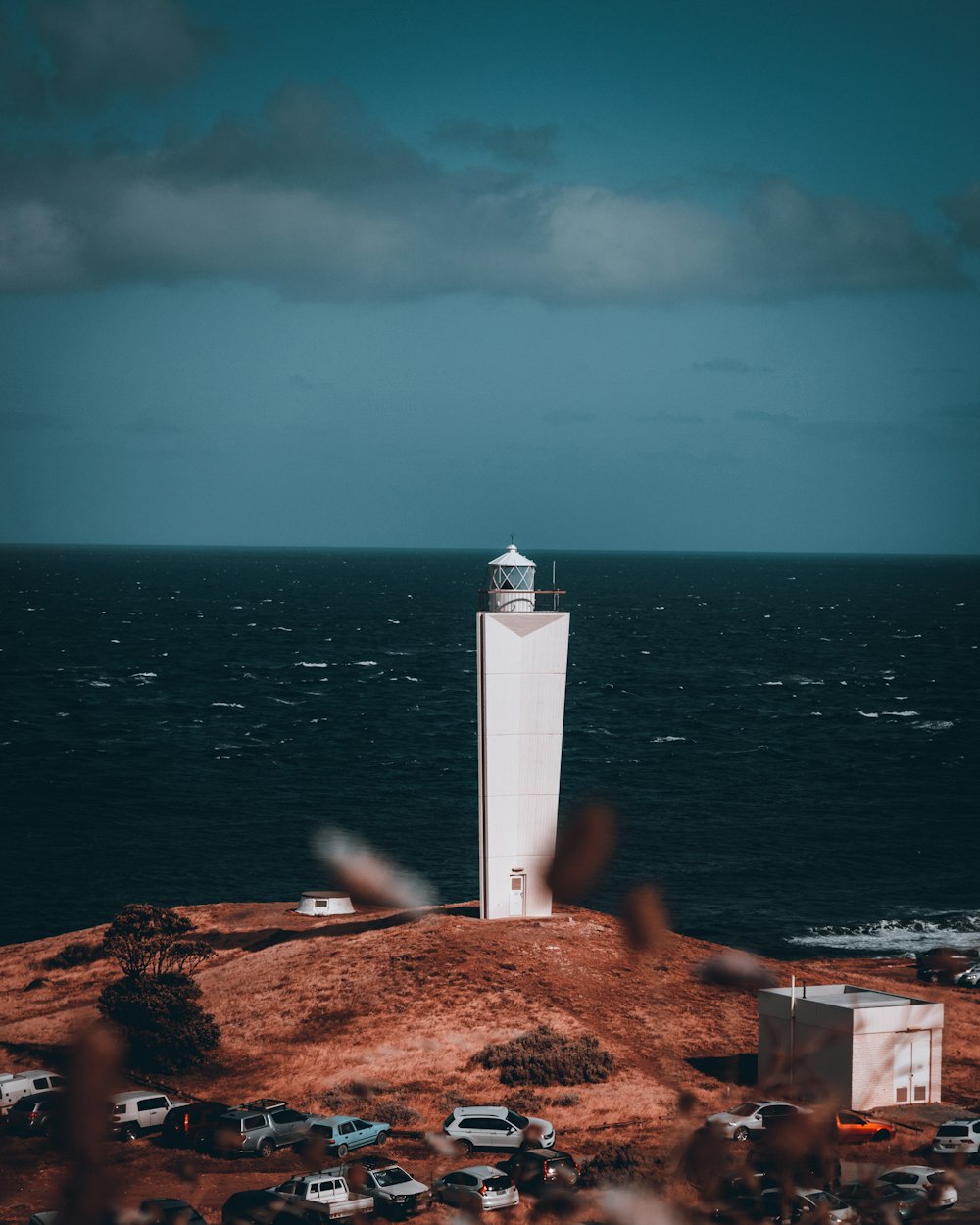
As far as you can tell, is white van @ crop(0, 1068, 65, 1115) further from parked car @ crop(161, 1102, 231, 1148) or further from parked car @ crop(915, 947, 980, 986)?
parked car @ crop(915, 947, 980, 986)

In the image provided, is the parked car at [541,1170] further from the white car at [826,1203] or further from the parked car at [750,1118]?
the white car at [826,1203]

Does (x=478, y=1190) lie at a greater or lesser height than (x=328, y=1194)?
lesser

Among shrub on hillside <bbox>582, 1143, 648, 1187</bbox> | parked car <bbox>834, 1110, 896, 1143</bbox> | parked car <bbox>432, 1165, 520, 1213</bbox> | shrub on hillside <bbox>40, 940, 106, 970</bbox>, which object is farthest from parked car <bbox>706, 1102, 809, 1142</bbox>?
shrub on hillside <bbox>40, 940, 106, 970</bbox>

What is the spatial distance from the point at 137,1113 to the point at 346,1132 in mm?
5581

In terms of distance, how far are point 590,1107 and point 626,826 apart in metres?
58.4

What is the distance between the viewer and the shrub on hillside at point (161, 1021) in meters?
39.6

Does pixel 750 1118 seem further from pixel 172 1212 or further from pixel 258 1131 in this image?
pixel 172 1212

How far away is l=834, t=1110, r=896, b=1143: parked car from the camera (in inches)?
1271

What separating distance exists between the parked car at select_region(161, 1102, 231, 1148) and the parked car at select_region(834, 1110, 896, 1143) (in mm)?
14057

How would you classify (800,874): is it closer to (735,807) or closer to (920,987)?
(735,807)

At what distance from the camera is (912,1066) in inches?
1410

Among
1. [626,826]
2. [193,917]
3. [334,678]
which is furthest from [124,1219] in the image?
[334,678]

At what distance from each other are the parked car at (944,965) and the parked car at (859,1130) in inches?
768

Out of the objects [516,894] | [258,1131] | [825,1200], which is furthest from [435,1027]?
[825,1200]
